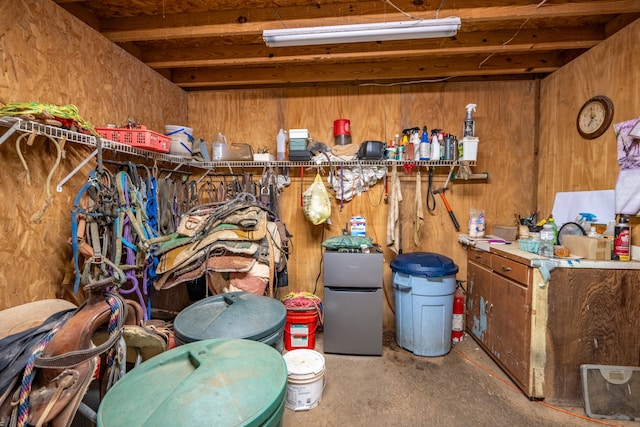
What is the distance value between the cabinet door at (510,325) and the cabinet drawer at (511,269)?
1.5 inches

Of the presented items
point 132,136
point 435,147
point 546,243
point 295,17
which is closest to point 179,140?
point 132,136

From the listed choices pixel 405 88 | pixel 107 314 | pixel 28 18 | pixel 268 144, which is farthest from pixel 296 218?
pixel 28 18

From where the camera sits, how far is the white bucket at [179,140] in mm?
2529

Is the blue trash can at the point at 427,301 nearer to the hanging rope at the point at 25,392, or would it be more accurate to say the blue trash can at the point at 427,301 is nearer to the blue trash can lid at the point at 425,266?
the blue trash can lid at the point at 425,266

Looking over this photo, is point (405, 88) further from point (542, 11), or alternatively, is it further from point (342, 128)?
point (542, 11)

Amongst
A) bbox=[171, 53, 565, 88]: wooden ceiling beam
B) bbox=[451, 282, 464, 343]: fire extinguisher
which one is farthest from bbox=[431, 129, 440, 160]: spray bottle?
bbox=[451, 282, 464, 343]: fire extinguisher

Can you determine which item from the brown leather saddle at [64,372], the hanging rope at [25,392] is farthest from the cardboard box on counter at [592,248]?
the hanging rope at [25,392]

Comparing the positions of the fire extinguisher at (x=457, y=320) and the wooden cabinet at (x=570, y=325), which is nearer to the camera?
the wooden cabinet at (x=570, y=325)

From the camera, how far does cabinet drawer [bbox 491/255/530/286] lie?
6.22 feet

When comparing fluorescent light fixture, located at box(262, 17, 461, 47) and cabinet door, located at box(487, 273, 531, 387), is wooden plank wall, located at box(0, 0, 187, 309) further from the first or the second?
cabinet door, located at box(487, 273, 531, 387)

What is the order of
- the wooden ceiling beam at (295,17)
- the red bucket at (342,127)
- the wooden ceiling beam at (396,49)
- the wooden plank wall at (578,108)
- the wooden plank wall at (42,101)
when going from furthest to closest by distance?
the red bucket at (342,127), the wooden ceiling beam at (396,49), the wooden plank wall at (578,108), the wooden ceiling beam at (295,17), the wooden plank wall at (42,101)

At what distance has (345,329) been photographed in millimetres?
2424

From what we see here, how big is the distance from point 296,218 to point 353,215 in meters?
0.62

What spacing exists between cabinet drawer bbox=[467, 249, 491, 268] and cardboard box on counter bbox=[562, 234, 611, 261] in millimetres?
577
